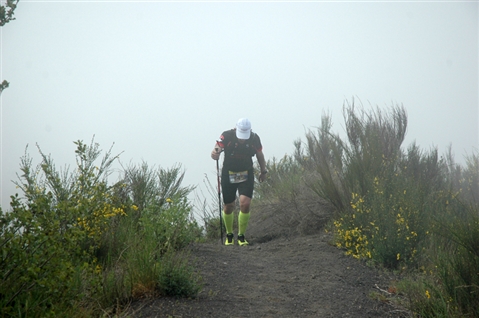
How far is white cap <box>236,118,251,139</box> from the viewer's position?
413 inches

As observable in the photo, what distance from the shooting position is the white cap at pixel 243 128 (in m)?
10.5

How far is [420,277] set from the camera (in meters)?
6.73

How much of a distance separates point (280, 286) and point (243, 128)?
3988 mm

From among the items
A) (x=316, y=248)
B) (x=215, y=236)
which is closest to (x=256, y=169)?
(x=215, y=236)

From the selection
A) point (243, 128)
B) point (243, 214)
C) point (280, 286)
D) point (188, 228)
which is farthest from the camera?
point (243, 214)

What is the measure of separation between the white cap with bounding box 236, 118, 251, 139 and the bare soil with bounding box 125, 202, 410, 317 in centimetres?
205

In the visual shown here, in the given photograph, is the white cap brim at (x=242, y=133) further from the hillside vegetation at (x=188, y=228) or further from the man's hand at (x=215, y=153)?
the hillside vegetation at (x=188, y=228)

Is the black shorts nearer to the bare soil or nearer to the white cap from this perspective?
the white cap

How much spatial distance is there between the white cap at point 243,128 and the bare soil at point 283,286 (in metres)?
2.05

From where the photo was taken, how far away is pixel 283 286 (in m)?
7.14

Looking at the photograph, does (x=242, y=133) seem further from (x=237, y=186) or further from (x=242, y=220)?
(x=242, y=220)

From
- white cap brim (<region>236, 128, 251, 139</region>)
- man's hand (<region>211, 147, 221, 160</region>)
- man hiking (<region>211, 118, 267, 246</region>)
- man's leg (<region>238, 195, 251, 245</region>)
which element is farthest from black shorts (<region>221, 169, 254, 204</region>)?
white cap brim (<region>236, 128, 251, 139</region>)

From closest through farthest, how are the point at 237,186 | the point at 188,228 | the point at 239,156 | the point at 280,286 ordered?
1. the point at 280,286
2. the point at 188,228
3. the point at 239,156
4. the point at 237,186

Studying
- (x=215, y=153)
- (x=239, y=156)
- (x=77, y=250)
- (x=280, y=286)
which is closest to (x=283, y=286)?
(x=280, y=286)
